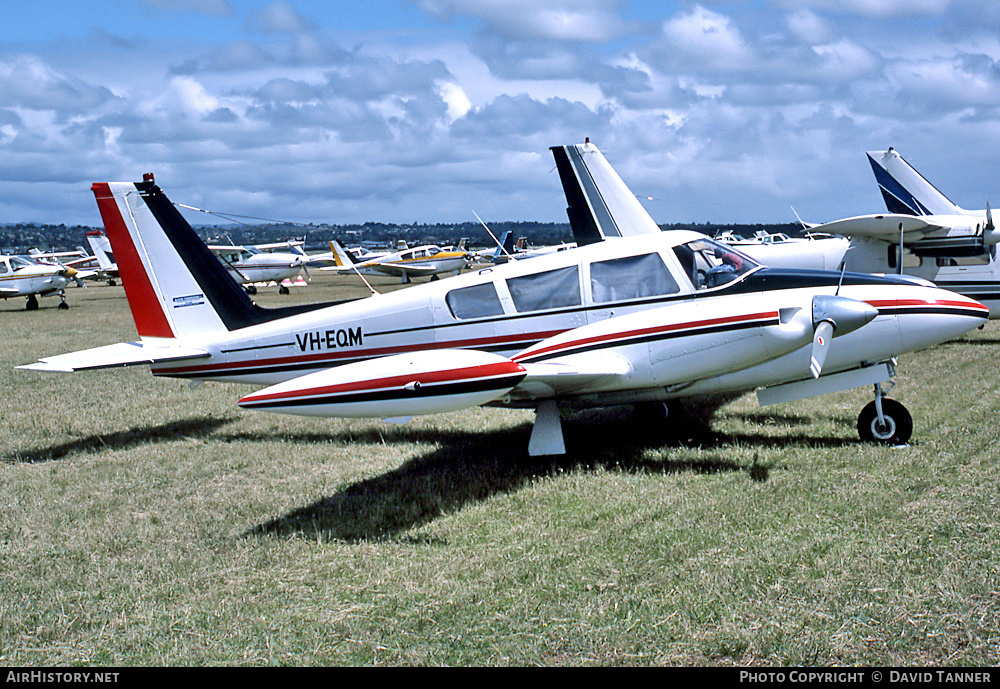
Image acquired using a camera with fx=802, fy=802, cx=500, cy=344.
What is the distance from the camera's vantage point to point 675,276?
326 inches

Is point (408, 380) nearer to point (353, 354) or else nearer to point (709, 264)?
point (353, 354)

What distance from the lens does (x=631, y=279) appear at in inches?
329

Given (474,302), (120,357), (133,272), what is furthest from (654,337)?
(133,272)

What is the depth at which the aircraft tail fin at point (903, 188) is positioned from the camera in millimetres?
19391

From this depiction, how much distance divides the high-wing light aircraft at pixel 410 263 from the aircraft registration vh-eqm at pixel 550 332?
42528 millimetres

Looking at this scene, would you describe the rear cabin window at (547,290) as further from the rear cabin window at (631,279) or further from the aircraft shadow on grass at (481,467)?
the aircraft shadow on grass at (481,467)

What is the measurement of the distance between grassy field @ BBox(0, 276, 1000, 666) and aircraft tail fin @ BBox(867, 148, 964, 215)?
1103cm

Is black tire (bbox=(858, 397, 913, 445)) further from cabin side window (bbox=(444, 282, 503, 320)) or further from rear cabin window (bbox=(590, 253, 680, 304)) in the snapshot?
cabin side window (bbox=(444, 282, 503, 320))

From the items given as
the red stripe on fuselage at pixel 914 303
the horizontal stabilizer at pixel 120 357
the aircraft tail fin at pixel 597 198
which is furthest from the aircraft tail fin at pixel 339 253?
the red stripe on fuselage at pixel 914 303

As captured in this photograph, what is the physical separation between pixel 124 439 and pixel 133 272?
82.6 inches

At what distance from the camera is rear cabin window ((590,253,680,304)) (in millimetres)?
8297

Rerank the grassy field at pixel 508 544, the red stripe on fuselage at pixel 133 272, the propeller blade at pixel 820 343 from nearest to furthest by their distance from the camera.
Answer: the grassy field at pixel 508 544 → the propeller blade at pixel 820 343 → the red stripe on fuselage at pixel 133 272

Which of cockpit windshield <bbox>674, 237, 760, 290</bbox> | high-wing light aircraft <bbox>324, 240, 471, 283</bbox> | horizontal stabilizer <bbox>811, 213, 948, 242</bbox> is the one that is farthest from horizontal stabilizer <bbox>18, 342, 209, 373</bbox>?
high-wing light aircraft <bbox>324, 240, 471, 283</bbox>
